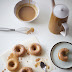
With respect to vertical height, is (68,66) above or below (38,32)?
below

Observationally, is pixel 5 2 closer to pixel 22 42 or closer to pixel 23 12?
pixel 23 12

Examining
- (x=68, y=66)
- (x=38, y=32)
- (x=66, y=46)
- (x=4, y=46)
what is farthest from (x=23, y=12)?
(x=68, y=66)

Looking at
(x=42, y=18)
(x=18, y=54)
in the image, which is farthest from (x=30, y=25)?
(x=18, y=54)

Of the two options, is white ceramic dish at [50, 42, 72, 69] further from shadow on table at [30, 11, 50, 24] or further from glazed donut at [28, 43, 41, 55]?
shadow on table at [30, 11, 50, 24]

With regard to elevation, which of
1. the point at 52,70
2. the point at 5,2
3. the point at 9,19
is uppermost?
the point at 5,2

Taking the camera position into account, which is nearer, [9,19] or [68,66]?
[68,66]

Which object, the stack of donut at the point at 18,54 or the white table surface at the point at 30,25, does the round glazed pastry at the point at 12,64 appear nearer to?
the stack of donut at the point at 18,54
